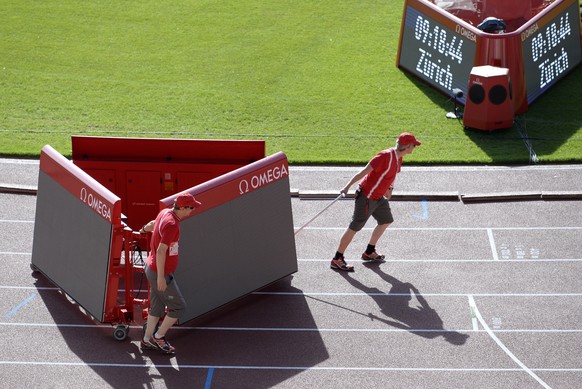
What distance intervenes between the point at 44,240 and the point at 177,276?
2.16 meters

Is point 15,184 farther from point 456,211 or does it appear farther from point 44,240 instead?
point 456,211

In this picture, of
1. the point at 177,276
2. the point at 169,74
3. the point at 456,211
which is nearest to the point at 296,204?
the point at 456,211

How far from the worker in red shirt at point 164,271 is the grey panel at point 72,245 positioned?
1.91ft

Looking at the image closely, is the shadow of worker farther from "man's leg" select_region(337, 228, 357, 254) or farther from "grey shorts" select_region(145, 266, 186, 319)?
"grey shorts" select_region(145, 266, 186, 319)

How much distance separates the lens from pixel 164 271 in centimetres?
1066

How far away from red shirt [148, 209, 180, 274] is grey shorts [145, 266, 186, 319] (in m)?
0.11

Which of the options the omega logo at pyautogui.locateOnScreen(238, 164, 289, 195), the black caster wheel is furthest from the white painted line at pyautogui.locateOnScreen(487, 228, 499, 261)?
the black caster wheel

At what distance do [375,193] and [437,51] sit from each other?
6.91m

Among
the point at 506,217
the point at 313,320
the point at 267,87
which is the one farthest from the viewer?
the point at 267,87

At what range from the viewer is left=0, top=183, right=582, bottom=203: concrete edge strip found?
49.4 ft

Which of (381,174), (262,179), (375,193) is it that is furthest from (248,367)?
(381,174)

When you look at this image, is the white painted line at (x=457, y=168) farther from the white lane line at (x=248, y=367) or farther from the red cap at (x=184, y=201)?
the red cap at (x=184, y=201)

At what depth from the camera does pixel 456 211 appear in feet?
48.5

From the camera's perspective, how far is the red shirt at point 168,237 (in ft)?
34.3
